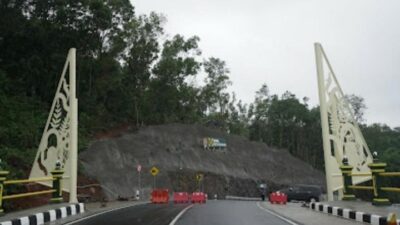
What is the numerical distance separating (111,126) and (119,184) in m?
12.6

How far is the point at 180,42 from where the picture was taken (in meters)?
65.7

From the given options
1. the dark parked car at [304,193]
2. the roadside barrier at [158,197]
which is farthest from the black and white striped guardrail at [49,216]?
the dark parked car at [304,193]

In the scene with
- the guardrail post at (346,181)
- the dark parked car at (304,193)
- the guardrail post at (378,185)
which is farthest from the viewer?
the dark parked car at (304,193)

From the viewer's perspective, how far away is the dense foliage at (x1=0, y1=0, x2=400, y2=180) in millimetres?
42031

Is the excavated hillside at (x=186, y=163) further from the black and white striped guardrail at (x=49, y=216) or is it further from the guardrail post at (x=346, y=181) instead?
the guardrail post at (x=346, y=181)

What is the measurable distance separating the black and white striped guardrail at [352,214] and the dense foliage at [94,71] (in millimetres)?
18311

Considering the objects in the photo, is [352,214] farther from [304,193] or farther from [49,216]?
[304,193]

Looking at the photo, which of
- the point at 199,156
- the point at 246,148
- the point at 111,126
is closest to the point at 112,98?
the point at 111,126

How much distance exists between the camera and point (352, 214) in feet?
47.9

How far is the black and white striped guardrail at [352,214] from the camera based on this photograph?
12.3 metres

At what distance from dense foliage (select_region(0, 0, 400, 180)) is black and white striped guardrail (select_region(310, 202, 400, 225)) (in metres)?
18.3

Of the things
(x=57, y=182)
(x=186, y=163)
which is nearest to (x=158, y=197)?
(x=57, y=182)

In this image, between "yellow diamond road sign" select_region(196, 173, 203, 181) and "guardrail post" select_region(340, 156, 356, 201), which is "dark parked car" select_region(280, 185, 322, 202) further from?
→ "guardrail post" select_region(340, 156, 356, 201)

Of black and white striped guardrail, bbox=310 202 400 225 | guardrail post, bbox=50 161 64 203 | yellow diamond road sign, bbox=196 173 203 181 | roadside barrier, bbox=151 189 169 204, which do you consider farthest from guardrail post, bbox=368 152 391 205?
yellow diamond road sign, bbox=196 173 203 181
